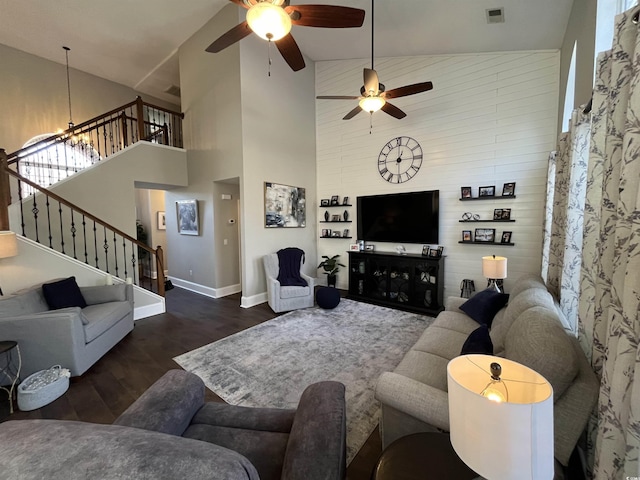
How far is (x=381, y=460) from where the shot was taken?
115cm

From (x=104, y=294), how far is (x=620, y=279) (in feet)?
15.5

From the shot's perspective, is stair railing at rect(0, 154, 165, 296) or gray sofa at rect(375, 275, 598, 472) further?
stair railing at rect(0, 154, 165, 296)

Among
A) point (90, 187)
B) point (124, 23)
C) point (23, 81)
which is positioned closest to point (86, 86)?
point (23, 81)

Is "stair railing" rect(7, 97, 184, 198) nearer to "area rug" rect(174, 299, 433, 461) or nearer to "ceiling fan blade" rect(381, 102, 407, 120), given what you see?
"ceiling fan blade" rect(381, 102, 407, 120)

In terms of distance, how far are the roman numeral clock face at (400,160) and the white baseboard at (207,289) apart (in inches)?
152

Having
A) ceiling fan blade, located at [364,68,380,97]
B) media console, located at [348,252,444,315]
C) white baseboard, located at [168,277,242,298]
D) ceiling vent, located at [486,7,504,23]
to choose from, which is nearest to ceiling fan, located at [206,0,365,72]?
ceiling fan blade, located at [364,68,380,97]

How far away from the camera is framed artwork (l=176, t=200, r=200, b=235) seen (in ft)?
18.2

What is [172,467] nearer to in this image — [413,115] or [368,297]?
[368,297]

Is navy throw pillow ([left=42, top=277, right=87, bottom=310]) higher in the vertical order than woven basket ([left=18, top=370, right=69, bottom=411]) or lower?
higher

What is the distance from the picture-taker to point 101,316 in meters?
3.03

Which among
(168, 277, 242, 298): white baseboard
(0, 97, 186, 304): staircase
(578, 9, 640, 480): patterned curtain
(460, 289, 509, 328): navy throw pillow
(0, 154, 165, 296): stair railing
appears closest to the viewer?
(578, 9, 640, 480): patterned curtain

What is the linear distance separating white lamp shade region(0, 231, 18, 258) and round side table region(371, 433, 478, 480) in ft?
13.3

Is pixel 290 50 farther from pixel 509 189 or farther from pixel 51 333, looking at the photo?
pixel 509 189

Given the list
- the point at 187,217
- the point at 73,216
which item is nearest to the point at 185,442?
the point at 73,216
